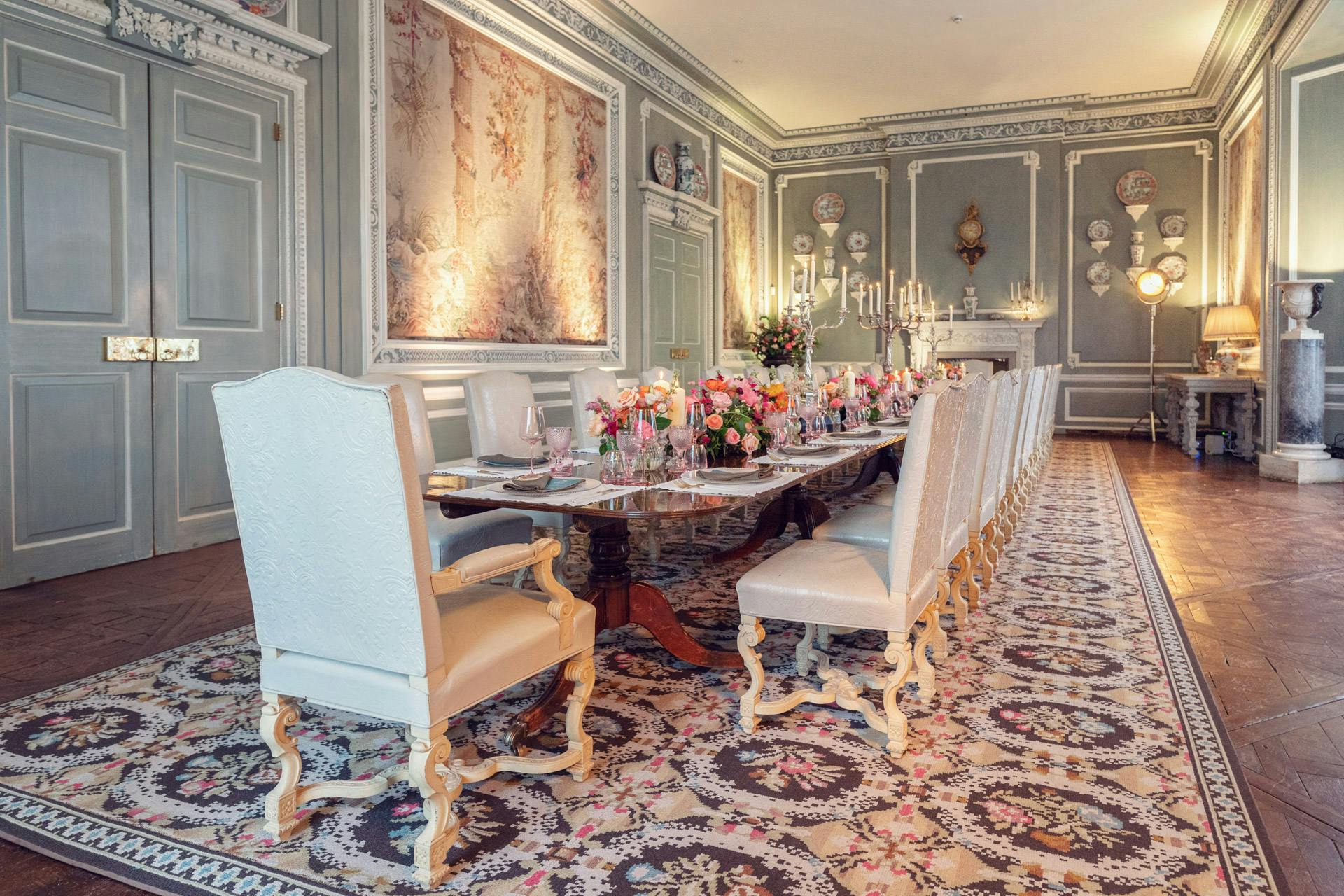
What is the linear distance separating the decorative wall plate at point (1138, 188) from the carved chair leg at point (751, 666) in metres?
9.84

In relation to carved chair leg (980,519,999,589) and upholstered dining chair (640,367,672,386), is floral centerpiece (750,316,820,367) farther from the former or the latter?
carved chair leg (980,519,999,589)

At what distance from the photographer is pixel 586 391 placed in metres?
4.32

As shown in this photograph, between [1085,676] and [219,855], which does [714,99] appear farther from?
[219,855]

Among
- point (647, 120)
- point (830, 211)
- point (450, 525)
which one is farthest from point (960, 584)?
point (830, 211)

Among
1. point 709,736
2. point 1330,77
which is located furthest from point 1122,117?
point 709,736

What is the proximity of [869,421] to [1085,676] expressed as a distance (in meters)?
A: 2.20

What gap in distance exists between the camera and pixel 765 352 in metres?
10.9

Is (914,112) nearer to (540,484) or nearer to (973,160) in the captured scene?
(973,160)

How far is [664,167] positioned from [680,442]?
6116 millimetres

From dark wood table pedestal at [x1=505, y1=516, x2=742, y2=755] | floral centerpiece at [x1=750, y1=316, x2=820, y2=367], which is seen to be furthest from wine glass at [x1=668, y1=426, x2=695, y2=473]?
floral centerpiece at [x1=750, y1=316, x2=820, y2=367]

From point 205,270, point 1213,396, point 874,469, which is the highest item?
point 205,270

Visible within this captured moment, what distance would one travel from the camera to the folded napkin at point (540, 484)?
239cm

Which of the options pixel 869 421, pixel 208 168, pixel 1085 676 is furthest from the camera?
pixel 869 421

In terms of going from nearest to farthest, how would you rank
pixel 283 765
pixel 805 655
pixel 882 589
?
1. pixel 283 765
2. pixel 882 589
3. pixel 805 655
